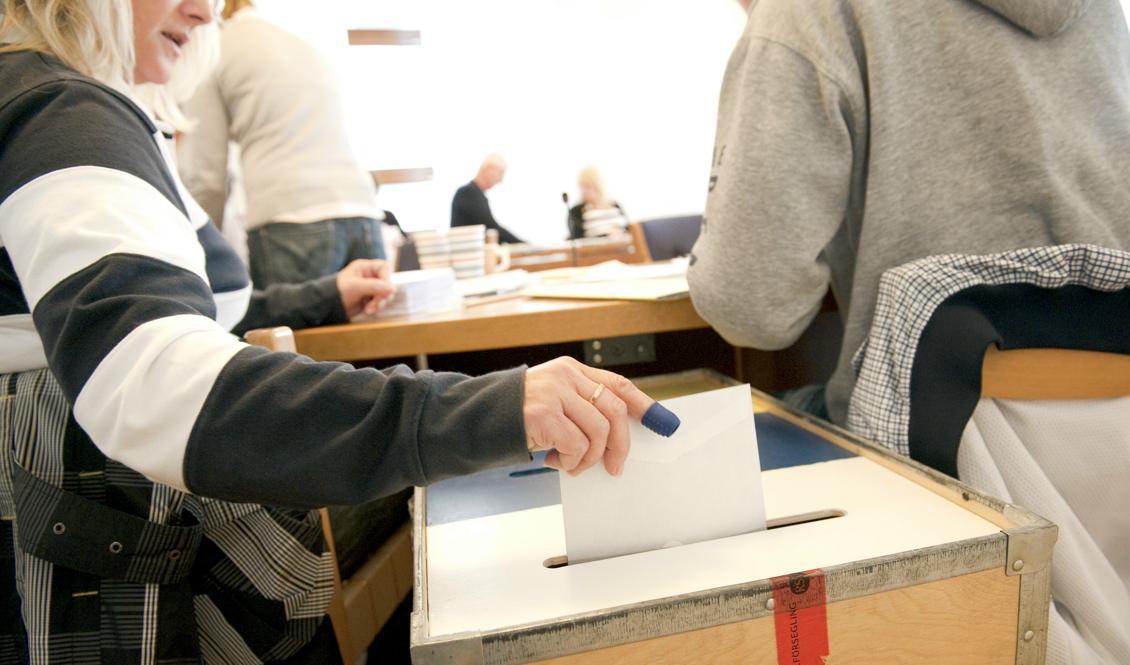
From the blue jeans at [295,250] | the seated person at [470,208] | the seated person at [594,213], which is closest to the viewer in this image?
the blue jeans at [295,250]

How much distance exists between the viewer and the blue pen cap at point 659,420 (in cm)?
53

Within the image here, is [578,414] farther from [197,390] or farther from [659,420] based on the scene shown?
[197,390]

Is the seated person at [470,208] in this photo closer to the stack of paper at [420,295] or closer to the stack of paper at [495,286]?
the stack of paper at [495,286]

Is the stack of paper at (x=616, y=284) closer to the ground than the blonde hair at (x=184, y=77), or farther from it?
closer to the ground

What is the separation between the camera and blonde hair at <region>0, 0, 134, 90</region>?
0.68 meters

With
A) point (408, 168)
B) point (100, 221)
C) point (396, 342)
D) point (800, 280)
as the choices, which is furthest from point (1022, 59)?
point (408, 168)

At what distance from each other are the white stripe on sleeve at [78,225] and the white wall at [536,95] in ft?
13.8

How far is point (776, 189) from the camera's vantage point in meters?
0.83

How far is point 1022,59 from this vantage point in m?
0.83

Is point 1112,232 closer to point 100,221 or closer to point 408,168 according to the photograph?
point 100,221

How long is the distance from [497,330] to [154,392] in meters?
0.55

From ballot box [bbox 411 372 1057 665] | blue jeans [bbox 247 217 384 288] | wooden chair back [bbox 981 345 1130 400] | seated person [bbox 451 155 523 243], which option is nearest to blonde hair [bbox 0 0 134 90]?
ballot box [bbox 411 372 1057 665]

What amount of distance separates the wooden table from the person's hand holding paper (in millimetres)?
459

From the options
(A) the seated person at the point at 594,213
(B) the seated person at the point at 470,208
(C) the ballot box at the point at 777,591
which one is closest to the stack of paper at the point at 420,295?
(C) the ballot box at the point at 777,591
